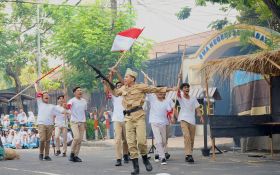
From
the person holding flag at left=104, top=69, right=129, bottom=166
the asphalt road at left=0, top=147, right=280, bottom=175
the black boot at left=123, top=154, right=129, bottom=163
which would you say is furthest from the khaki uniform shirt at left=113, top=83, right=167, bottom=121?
the black boot at left=123, top=154, right=129, bottom=163

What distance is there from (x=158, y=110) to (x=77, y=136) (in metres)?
2.45

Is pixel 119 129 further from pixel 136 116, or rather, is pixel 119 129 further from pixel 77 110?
pixel 136 116

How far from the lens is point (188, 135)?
41.3 feet

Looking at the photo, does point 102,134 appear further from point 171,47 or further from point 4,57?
point 4,57

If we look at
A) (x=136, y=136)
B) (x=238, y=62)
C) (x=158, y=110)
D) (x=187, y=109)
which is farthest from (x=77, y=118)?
(x=238, y=62)

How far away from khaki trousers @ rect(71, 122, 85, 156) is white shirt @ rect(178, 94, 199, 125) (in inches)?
114

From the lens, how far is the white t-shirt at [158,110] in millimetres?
12953

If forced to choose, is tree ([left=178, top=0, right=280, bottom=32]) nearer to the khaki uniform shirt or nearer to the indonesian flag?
the indonesian flag

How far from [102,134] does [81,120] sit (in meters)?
14.0

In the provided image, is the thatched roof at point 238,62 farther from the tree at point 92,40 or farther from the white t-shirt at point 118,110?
the tree at point 92,40

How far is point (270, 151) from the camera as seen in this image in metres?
15.2

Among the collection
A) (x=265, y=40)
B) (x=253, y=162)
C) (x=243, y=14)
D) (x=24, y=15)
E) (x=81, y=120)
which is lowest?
(x=253, y=162)

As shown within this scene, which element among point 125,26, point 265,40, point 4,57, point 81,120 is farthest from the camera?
point 4,57

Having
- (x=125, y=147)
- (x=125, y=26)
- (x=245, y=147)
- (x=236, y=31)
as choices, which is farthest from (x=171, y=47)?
(x=125, y=147)
